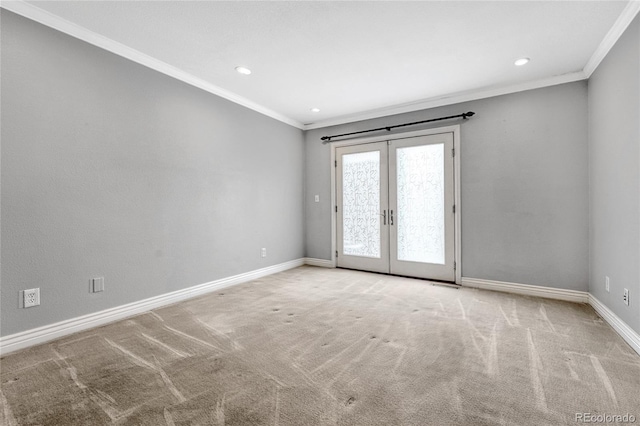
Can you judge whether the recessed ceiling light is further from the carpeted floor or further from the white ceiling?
the carpeted floor

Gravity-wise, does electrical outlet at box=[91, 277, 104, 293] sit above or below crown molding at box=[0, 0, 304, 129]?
below

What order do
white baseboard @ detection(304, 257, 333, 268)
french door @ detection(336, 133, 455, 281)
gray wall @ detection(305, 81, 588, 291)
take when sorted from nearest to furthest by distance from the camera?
gray wall @ detection(305, 81, 588, 291) < french door @ detection(336, 133, 455, 281) < white baseboard @ detection(304, 257, 333, 268)

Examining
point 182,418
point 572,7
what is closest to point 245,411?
point 182,418

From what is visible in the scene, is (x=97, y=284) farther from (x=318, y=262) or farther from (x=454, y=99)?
(x=454, y=99)

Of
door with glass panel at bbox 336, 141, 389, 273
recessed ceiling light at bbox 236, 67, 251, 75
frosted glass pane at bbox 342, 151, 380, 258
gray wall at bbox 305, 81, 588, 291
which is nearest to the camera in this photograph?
recessed ceiling light at bbox 236, 67, 251, 75

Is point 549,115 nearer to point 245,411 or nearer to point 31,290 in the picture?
point 245,411

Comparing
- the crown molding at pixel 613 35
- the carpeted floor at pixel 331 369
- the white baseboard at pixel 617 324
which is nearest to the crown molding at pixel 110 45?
the carpeted floor at pixel 331 369

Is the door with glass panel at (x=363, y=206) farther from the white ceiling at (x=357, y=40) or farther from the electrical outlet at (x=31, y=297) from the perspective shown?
the electrical outlet at (x=31, y=297)

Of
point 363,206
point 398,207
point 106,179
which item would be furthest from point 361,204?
point 106,179

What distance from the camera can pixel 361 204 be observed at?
4.85 meters

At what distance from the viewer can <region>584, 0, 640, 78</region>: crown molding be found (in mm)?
2184

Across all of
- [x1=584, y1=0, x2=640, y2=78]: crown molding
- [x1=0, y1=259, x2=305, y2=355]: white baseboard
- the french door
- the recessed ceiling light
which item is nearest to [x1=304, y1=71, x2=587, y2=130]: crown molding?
[x1=584, y1=0, x2=640, y2=78]: crown molding

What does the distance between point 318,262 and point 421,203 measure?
2135 millimetres

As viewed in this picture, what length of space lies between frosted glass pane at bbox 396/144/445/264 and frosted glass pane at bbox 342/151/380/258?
1.35ft
